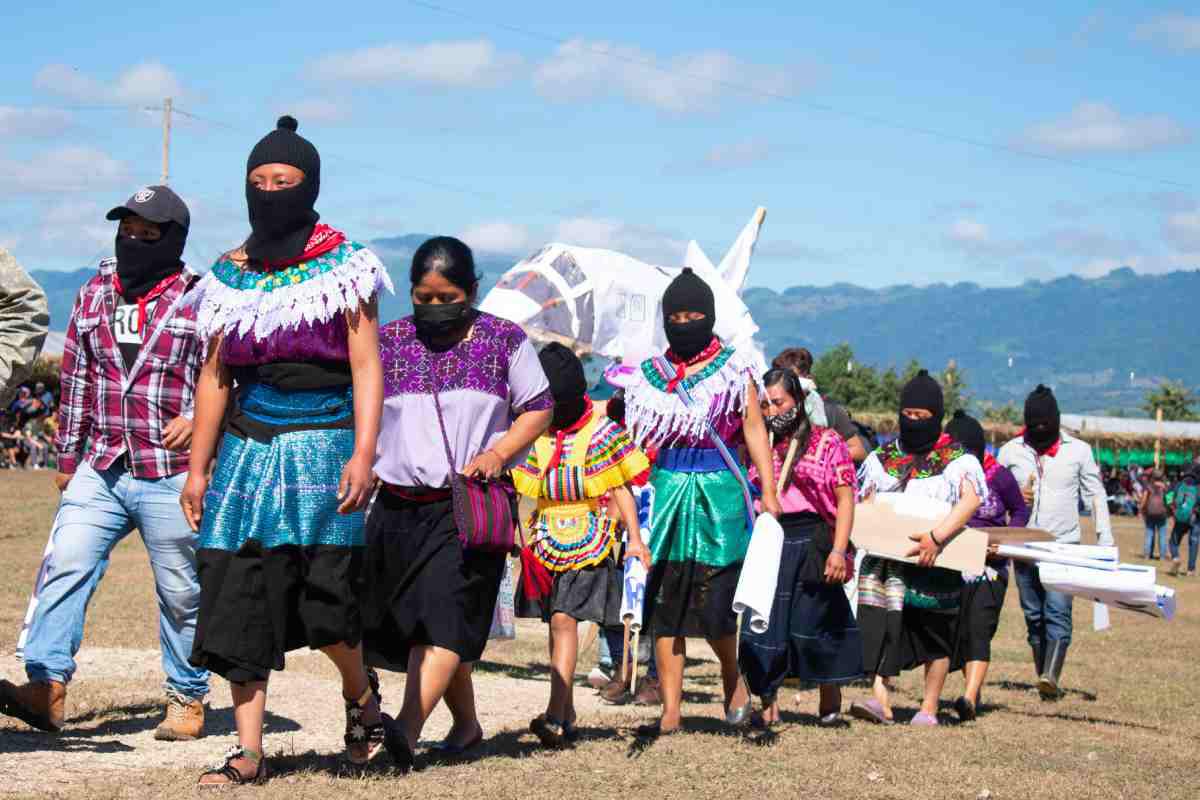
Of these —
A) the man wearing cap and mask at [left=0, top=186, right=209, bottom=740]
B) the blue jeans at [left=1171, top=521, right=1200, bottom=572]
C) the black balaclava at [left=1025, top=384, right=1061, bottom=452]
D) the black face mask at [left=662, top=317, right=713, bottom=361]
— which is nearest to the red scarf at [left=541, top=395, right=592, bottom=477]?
the black face mask at [left=662, top=317, right=713, bottom=361]

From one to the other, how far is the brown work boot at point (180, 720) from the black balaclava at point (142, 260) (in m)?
1.70

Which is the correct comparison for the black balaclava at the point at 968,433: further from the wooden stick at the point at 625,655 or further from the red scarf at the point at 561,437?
the red scarf at the point at 561,437

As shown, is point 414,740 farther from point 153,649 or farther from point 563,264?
point 563,264

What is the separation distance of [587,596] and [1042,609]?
4.79 m

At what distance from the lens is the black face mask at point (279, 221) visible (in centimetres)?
582

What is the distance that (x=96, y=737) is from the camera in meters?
7.06

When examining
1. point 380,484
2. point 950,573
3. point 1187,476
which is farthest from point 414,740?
point 1187,476

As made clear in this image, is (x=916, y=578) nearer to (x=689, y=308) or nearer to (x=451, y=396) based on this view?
(x=689, y=308)

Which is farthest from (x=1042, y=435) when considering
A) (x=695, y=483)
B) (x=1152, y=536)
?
(x=1152, y=536)

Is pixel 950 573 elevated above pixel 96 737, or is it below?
above

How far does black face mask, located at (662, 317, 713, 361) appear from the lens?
8195mm

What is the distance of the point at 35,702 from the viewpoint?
671cm

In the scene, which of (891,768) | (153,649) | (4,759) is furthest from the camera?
(153,649)

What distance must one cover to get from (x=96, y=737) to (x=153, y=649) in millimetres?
3633
